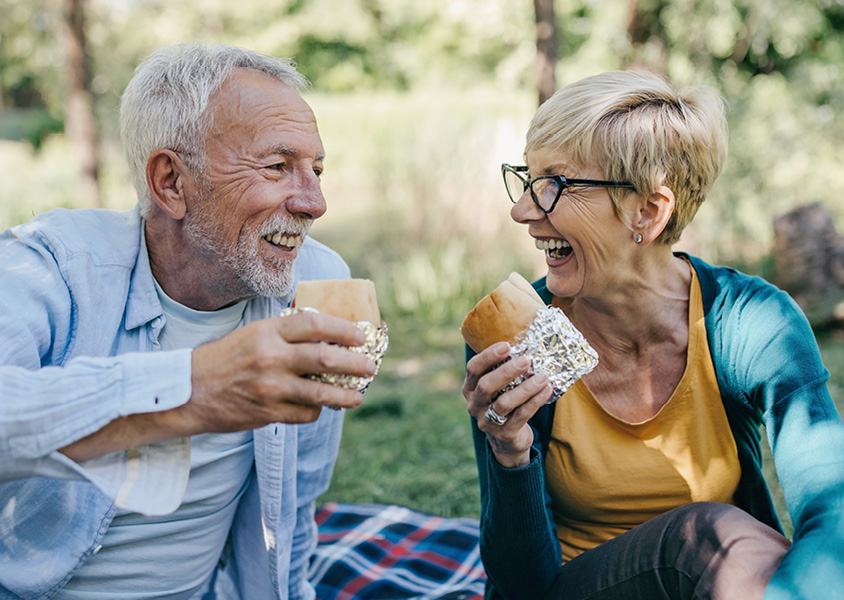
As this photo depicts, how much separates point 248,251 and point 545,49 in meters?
5.59

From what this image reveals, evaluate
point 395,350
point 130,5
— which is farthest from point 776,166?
point 130,5

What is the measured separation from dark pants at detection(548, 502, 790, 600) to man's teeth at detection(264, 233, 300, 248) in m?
1.37

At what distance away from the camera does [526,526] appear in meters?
2.16

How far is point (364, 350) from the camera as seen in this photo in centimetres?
168

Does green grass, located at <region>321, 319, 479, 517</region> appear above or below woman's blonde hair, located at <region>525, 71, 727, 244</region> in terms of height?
below

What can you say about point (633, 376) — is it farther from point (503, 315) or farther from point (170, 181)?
point (170, 181)

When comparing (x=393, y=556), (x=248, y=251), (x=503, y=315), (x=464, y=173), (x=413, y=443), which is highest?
(x=464, y=173)

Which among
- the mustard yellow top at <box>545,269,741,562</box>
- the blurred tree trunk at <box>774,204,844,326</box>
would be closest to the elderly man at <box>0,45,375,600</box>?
the mustard yellow top at <box>545,269,741,562</box>

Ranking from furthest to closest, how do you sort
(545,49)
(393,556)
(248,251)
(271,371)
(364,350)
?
1. (545,49)
2. (393,556)
3. (248,251)
4. (364,350)
5. (271,371)

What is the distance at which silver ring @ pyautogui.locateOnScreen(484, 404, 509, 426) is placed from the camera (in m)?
1.93

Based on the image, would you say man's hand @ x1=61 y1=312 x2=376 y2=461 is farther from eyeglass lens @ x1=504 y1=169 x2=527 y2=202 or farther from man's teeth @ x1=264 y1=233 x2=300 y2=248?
eyeglass lens @ x1=504 y1=169 x2=527 y2=202

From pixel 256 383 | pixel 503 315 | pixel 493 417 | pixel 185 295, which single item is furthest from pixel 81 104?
pixel 256 383

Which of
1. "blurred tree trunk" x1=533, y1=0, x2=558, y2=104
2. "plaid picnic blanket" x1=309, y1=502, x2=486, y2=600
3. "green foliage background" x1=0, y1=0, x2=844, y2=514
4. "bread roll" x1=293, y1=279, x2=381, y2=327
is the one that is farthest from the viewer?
"blurred tree trunk" x1=533, y1=0, x2=558, y2=104

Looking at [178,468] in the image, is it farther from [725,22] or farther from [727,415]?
[725,22]
